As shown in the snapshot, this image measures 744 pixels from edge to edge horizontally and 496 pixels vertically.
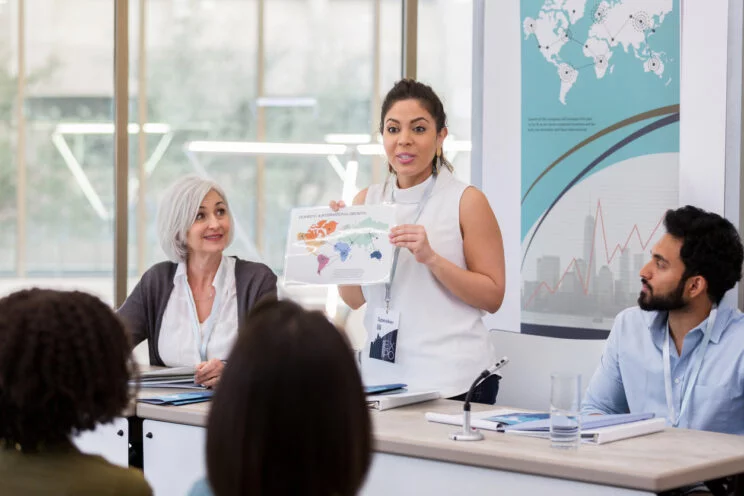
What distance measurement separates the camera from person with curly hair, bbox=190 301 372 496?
1068 millimetres

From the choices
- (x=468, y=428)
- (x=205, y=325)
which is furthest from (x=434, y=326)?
(x=205, y=325)

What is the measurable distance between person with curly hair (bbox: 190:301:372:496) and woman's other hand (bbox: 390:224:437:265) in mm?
2063

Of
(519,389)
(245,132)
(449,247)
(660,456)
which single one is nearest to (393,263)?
(449,247)

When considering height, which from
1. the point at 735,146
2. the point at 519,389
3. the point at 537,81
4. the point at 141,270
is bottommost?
the point at 519,389

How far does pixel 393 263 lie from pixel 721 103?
1383mm

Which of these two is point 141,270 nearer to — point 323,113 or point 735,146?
point 323,113

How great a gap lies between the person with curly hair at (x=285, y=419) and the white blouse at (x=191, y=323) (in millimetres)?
2564

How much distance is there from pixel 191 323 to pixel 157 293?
20 centimetres

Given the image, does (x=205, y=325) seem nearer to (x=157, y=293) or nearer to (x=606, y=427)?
(x=157, y=293)

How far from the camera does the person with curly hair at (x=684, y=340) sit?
307 cm

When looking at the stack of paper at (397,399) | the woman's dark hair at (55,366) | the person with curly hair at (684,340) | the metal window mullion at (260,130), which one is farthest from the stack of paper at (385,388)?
the metal window mullion at (260,130)

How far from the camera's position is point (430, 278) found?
130 inches

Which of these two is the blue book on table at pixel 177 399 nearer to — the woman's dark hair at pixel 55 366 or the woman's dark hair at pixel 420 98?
the woman's dark hair at pixel 420 98

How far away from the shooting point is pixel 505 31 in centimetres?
456
